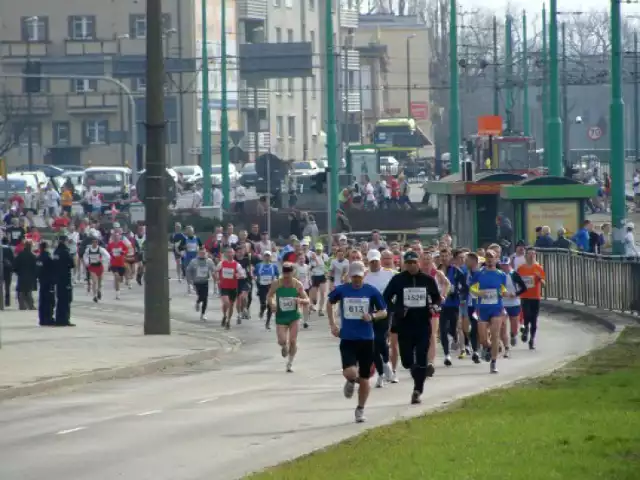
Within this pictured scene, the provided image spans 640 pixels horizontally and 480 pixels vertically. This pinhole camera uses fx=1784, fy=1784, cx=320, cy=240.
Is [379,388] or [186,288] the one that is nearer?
[379,388]

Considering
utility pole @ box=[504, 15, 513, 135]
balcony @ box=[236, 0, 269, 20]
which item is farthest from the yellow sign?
balcony @ box=[236, 0, 269, 20]

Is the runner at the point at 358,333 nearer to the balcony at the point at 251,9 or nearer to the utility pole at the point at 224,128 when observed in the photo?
the utility pole at the point at 224,128

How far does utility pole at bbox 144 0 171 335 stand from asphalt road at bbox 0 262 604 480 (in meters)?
3.09

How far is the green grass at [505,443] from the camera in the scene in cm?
1200

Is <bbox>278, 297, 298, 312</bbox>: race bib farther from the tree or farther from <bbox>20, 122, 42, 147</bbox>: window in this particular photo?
<bbox>20, 122, 42, 147</bbox>: window

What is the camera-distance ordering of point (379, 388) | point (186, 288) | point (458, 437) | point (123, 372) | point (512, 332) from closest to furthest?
1. point (458, 437)
2. point (379, 388)
3. point (123, 372)
4. point (512, 332)
5. point (186, 288)

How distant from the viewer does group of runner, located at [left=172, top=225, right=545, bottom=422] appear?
18000mm

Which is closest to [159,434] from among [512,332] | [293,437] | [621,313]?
[293,437]

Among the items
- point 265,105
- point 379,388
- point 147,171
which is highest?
point 265,105

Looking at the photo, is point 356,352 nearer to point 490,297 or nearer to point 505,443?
point 505,443

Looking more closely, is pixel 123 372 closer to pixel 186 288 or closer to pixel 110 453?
pixel 110 453

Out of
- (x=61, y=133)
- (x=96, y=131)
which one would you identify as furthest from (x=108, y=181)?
(x=61, y=133)

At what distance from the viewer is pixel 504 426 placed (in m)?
15.0

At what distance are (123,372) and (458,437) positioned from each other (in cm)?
1091
